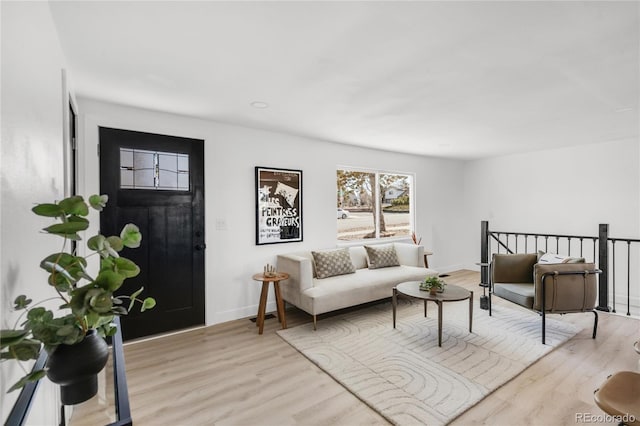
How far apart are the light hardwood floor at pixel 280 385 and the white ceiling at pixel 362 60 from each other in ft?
7.86

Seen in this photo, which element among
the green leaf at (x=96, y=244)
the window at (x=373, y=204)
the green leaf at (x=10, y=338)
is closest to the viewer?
the green leaf at (x=10, y=338)

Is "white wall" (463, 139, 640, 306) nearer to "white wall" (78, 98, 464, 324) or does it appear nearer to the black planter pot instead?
"white wall" (78, 98, 464, 324)

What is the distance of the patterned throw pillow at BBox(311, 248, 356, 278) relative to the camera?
407 cm

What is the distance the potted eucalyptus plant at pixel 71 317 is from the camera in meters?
0.74

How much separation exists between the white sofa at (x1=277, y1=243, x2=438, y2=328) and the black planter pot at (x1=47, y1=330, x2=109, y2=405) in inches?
103

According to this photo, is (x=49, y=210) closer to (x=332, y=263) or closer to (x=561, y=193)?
(x=332, y=263)

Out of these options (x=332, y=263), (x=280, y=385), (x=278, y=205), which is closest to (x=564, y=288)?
(x=332, y=263)

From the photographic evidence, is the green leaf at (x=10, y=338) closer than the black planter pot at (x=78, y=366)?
Yes

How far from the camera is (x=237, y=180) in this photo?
12.6 ft

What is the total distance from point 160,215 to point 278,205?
1.44 meters

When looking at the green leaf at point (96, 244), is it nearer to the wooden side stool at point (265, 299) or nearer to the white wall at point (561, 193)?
the wooden side stool at point (265, 299)

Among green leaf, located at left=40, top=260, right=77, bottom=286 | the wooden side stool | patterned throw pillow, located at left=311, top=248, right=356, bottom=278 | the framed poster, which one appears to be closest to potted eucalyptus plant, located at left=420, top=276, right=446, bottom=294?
patterned throw pillow, located at left=311, top=248, right=356, bottom=278

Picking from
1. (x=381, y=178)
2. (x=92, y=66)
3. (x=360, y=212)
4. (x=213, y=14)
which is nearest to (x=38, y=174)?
(x=213, y=14)

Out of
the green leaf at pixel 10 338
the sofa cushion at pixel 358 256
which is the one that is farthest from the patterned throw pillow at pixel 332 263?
the green leaf at pixel 10 338
